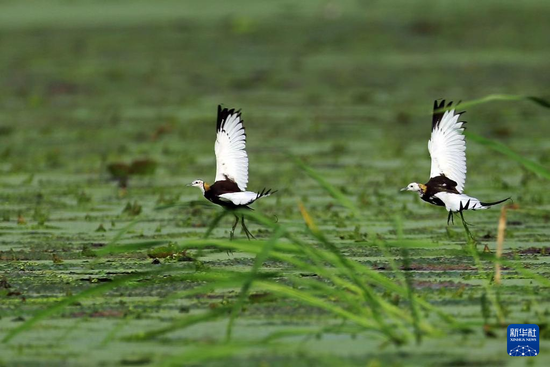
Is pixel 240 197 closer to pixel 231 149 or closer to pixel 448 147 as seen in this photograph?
pixel 231 149

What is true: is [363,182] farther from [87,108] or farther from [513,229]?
[87,108]

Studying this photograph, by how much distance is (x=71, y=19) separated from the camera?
23.9m

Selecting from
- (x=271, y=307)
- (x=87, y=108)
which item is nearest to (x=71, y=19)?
(x=87, y=108)

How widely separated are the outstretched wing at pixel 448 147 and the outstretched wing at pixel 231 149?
116cm

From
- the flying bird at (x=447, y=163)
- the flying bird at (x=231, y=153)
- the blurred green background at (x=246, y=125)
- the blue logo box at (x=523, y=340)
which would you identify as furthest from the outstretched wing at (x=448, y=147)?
the blue logo box at (x=523, y=340)

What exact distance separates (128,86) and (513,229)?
1138 cm

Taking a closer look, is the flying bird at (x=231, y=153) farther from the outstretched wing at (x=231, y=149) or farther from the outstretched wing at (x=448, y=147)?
the outstretched wing at (x=448, y=147)

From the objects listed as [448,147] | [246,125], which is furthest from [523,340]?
[246,125]

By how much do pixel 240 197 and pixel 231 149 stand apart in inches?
18.4

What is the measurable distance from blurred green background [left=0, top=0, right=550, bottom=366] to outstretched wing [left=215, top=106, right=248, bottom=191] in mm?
498

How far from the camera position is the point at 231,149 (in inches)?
297

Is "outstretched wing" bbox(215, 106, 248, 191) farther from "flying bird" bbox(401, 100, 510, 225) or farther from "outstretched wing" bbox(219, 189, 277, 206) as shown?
"flying bird" bbox(401, 100, 510, 225)

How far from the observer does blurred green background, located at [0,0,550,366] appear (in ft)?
20.1

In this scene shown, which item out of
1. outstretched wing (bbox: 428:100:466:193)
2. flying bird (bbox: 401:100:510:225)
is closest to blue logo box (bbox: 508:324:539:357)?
flying bird (bbox: 401:100:510:225)
